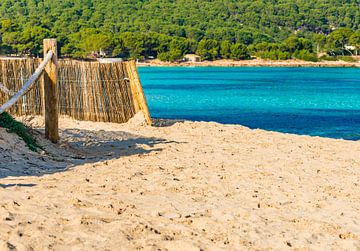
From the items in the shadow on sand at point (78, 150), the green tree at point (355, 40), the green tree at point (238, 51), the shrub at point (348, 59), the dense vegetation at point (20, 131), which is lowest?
the shrub at point (348, 59)

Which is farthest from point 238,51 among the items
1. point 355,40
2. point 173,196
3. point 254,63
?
point 173,196

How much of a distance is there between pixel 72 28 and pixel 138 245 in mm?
106099

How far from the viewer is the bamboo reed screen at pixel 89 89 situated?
12609 millimetres

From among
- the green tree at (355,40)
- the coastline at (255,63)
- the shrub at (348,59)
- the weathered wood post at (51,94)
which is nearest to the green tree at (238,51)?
the coastline at (255,63)

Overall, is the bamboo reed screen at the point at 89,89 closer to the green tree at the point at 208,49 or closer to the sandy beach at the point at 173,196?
the sandy beach at the point at 173,196

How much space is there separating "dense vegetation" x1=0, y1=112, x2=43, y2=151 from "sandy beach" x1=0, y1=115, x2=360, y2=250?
0.20 meters

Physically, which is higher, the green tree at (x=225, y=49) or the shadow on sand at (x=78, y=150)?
the shadow on sand at (x=78, y=150)

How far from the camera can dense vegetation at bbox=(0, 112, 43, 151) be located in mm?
8148

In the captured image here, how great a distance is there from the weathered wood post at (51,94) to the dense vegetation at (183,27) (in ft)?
225

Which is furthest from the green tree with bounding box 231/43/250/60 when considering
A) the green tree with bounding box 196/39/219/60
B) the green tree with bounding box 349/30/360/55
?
the green tree with bounding box 349/30/360/55

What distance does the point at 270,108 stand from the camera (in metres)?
27.1

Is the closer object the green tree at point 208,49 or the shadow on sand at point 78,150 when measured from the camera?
the shadow on sand at point 78,150

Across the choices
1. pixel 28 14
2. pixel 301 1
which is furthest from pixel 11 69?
pixel 301 1

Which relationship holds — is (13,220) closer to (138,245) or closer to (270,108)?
(138,245)
